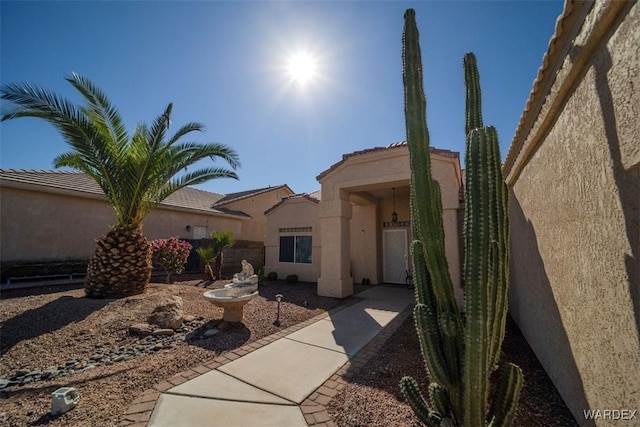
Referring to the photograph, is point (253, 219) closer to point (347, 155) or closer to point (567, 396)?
point (347, 155)

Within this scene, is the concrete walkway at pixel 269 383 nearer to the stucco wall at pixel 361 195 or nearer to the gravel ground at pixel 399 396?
the gravel ground at pixel 399 396

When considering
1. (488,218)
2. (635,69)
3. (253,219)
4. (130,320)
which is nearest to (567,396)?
(488,218)

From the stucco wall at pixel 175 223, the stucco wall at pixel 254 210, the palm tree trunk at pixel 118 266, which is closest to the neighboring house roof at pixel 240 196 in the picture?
the stucco wall at pixel 254 210

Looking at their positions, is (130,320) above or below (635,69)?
below

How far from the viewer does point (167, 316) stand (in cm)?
616

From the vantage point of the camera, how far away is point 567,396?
3.18m

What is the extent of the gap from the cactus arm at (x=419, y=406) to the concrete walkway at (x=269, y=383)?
1.23m

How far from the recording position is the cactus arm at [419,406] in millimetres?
2397

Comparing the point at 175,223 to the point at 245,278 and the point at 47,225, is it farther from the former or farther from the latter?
the point at 245,278

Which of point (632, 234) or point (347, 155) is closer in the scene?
point (632, 234)

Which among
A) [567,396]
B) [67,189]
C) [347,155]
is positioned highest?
[347,155]

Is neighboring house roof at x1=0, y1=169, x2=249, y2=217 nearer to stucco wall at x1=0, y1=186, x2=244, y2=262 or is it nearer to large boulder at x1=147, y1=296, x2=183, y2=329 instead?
stucco wall at x1=0, y1=186, x2=244, y2=262

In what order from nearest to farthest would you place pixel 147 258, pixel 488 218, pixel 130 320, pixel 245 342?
pixel 488 218 < pixel 245 342 < pixel 130 320 < pixel 147 258

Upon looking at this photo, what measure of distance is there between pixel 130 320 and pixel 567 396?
26.5ft
